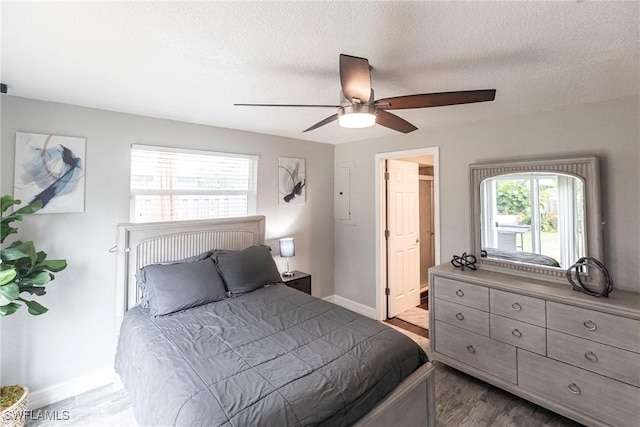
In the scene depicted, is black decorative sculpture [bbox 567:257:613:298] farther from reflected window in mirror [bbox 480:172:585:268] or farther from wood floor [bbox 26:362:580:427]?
wood floor [bbox 26:362:580:427]

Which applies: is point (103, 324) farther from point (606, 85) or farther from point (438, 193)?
point (606, 85)

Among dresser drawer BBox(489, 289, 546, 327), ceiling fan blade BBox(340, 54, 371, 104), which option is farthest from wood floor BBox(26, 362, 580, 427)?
ceiling fan blade BBox(340, 54, 371, 104)

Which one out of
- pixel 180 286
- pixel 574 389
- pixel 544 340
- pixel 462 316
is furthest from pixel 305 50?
pixel 574 389

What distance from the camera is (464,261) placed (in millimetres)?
3008

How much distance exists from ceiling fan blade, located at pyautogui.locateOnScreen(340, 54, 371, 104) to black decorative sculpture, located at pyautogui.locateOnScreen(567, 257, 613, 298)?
209 centimetres

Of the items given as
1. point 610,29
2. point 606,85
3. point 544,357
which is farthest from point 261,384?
point 606,85

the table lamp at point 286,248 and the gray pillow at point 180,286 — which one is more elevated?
the table lamp at point 286,248

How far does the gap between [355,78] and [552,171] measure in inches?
81.2

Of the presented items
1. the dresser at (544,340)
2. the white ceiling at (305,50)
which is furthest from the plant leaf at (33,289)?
the dresser at (544,340)

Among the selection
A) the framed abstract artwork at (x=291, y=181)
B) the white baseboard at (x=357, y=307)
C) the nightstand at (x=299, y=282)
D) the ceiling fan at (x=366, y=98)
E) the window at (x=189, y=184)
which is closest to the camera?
the ceiling fan at (x=366, y=98)

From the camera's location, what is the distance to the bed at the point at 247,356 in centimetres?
136

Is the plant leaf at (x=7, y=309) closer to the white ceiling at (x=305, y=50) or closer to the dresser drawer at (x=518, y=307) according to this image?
the white ceiling at (x=305, y=50)

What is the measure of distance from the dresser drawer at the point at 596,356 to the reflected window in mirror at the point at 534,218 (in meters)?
0.63

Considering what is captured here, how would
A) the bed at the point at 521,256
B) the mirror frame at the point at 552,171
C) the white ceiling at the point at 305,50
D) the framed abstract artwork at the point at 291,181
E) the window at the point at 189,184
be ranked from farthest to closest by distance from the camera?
the framed abstract artwork at the point at 291,181
the window at the point at 189,184
the bed at the point at 521,256
the mirror frame at the point at 552,171
the white ceiling at the point at 305,50
